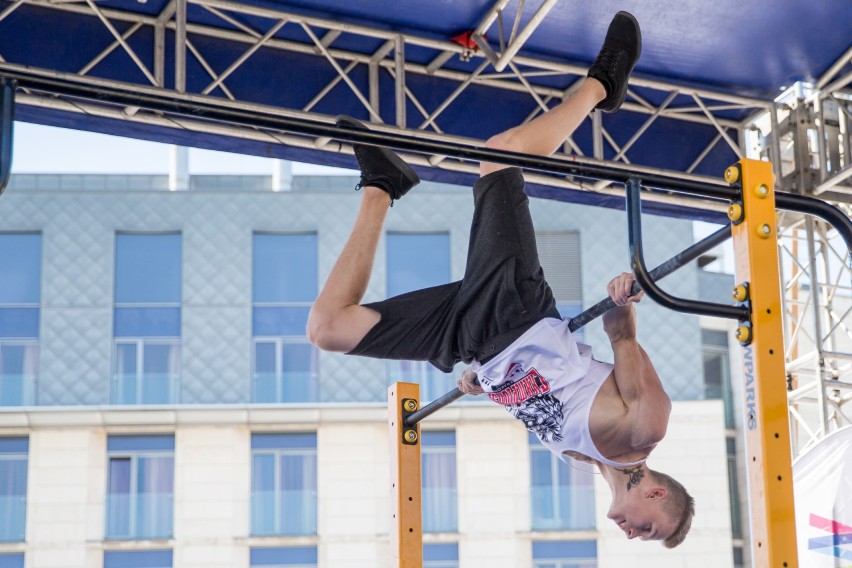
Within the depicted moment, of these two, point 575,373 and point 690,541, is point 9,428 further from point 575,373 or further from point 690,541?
point 575,373

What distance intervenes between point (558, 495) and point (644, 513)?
14.0 metres

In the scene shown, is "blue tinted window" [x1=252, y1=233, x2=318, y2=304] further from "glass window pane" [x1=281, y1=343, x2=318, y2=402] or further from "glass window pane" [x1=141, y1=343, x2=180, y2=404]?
"glass window pane" [x1=141, y1=343, x2=180, y2=404]

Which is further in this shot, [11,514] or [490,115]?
[11,514]

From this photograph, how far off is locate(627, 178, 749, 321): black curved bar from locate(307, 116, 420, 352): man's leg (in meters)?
0.64

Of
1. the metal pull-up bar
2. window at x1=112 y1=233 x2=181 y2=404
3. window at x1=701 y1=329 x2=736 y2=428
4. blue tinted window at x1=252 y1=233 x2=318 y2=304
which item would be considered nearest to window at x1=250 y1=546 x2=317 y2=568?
window at x1=112 y1=233 x2=181 y2=404

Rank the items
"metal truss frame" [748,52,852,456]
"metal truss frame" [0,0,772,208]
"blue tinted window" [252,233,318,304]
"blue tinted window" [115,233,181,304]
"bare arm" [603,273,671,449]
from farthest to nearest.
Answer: "blue tinted window" [252,233,318,304] → "blue tinted window" [115,233,181,304] → "metal truss frame" [748,52,852,456] → "metal truss frame" [0,0,772,208] → "bare arm" [603,273,671,449]

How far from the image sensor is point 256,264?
17953 millimetres


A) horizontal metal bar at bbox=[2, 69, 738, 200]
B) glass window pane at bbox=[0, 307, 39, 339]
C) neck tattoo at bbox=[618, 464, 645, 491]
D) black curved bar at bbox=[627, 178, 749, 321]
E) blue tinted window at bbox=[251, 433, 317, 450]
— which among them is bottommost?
neck tattoo at bbox=[618, 464, 645, 491]

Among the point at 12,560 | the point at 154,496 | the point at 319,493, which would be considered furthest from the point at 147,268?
the point at 12,560

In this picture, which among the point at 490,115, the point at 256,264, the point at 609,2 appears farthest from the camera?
the point at 256,264

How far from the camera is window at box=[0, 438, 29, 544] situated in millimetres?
16516

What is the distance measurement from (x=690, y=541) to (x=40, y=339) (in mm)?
9182

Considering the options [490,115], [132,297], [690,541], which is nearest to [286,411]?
[132,297]

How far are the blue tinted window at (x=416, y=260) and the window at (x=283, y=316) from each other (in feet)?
3.63
